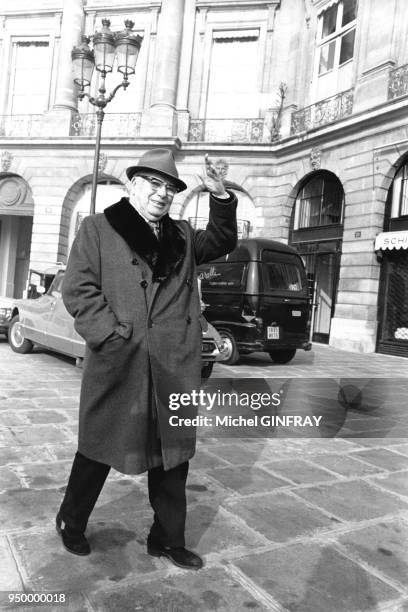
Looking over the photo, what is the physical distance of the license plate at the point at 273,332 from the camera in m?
9.76

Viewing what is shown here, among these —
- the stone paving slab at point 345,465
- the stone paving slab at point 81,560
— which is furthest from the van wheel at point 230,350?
the stone paving slab at point 81,560

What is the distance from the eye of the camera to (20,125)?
74.0ft

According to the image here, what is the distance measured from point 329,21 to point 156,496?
1956cm

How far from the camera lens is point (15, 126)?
2261 cm

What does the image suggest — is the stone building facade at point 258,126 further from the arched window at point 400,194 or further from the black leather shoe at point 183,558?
the black leather shoe at point 183,558

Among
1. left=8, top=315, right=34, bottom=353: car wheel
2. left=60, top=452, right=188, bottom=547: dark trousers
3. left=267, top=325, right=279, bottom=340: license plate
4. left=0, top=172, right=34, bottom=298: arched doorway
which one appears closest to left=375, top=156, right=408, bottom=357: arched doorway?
left=267, top=325, right=279, bottom=340: license plate

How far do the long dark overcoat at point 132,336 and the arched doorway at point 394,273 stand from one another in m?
12.9

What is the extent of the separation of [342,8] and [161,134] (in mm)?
7448

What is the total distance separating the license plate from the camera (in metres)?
9.76

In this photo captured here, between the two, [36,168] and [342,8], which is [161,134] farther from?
[342,8]

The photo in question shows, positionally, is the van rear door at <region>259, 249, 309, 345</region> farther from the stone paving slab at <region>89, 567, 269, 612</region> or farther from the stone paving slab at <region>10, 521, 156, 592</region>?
the stone paving slab at <region>89, 567, 269, 612</region>

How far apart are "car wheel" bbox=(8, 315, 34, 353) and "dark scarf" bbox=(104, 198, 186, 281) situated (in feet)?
24.6

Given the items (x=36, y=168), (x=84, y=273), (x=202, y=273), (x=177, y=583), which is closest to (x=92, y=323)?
(x=84, y=273)

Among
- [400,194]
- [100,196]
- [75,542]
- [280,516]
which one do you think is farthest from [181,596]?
[100,196]
